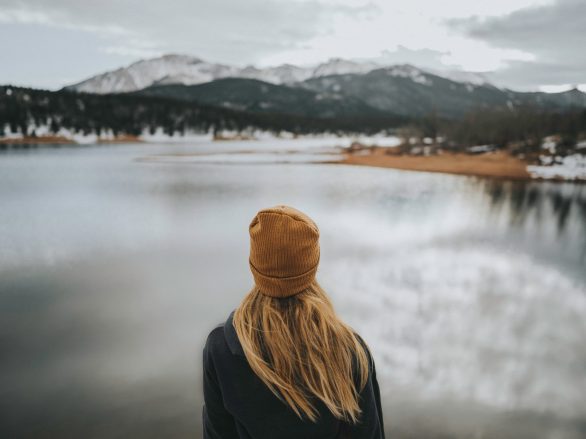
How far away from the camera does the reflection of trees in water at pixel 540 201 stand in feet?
39.2

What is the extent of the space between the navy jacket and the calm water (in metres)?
2.34

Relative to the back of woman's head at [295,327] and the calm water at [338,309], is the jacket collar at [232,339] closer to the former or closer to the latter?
the back of woman's head at [295,327]

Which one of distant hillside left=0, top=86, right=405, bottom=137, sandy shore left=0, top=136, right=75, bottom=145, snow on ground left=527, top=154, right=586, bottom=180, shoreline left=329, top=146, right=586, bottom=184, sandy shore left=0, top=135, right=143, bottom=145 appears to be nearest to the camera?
snow on ground left=527, top=154, right=586, bottom=180

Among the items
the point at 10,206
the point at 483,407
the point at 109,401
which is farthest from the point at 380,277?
the point at 10,206

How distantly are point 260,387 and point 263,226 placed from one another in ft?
1.61

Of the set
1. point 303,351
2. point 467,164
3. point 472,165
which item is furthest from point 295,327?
point 467,164

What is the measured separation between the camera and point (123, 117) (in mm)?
90125

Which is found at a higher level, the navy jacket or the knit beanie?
the knit beanie

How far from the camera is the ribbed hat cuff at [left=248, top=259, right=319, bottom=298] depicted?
122 centimetres

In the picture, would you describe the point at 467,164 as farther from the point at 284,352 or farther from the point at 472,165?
the point at 284,352

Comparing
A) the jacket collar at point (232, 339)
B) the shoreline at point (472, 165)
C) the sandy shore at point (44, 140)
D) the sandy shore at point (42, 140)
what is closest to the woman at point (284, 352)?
the jacket collar at point (232, 339)

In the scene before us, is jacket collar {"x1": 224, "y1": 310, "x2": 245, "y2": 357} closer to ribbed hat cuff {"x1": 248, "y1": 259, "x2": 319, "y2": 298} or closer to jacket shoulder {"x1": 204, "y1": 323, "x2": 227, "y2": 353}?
jacket shoulder {"x1": 204, "y1": 323, "x2": 227, "y2": 353}

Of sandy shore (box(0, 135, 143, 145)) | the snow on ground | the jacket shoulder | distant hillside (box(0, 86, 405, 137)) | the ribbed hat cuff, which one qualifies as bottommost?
the snow on ground

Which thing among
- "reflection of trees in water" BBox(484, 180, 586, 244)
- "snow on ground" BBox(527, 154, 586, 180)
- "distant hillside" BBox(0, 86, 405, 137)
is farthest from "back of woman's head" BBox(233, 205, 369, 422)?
"distant hillside" BBox(0, 86, 405, 137)
